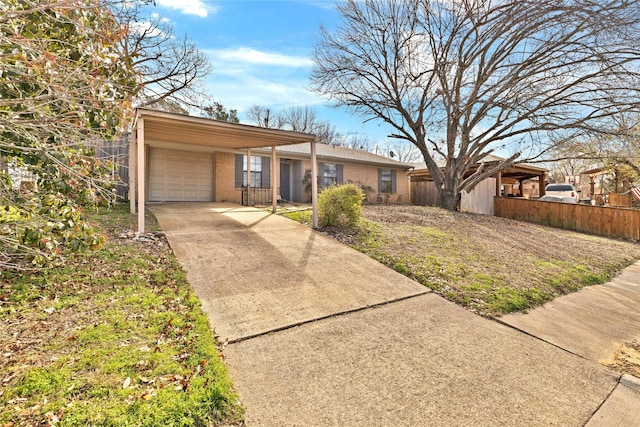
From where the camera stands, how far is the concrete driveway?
8.23 feet

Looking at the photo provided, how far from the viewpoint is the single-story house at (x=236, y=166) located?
8.27m

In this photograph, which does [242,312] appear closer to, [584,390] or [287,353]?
[287,353]

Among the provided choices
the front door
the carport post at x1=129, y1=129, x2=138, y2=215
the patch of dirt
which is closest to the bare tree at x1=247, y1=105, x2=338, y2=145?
the front door

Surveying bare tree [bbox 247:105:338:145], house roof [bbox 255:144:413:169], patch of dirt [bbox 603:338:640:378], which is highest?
bare tree [bbox 247:105:338:145]

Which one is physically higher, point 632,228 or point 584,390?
point 632,228

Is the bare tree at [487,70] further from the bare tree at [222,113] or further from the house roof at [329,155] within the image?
the bare tree at [222,113]

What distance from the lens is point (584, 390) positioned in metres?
2.90

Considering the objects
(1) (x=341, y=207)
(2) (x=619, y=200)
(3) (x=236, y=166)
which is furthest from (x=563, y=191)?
(3) (x=236, y=166)

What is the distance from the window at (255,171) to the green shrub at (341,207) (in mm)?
6569

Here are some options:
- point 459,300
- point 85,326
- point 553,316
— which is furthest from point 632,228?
point 85,326

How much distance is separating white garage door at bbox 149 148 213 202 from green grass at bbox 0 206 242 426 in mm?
8762

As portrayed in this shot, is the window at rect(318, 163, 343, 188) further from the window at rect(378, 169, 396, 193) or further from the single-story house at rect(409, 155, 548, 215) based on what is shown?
the single-story house at rect(409, 155, 548, 215)

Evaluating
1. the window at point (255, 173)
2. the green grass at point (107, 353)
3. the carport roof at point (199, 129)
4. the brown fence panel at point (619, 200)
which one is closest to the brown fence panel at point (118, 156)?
the carport roof at point (199, 129)

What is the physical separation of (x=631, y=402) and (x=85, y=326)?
5.18 meters
